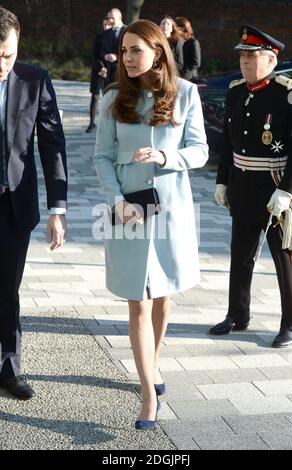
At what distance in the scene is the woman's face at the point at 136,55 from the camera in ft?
14.6

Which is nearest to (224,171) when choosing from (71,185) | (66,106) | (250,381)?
(250,381)

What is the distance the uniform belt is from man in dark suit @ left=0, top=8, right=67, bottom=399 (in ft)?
4.72

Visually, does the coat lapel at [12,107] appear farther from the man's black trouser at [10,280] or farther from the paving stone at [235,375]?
the paving stone at [235,375]

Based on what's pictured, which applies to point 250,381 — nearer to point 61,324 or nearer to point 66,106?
point 61,324

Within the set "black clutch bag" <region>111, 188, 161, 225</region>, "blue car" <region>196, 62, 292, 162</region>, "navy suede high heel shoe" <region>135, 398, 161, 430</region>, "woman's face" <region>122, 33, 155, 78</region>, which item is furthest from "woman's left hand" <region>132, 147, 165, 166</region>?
"blue car" <region>196, 62, 292, 162</region>

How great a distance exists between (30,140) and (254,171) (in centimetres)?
161

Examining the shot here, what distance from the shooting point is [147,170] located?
15.0 feet

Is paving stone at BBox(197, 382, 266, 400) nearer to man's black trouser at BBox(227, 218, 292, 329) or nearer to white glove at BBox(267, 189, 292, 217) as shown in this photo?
man's black trouser at BBox(227, 218, 292, 329)

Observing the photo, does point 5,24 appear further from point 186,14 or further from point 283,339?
point 186,14

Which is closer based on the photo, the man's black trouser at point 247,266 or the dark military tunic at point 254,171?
the dark military tunic at point 254,171

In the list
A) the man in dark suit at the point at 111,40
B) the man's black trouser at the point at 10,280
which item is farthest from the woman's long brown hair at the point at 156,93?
the man in dark suit at the point at 111,40

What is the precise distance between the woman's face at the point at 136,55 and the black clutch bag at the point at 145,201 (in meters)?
0.54

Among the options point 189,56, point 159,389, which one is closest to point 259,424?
point 159,389
